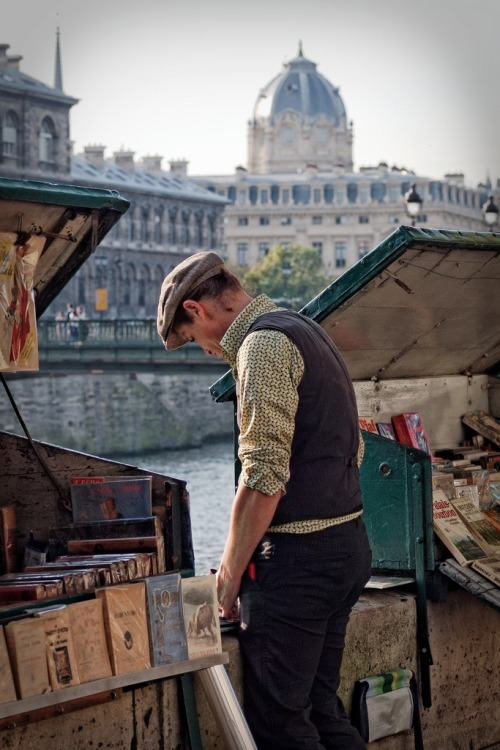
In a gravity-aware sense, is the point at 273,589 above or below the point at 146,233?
below

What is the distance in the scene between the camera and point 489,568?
422 cm

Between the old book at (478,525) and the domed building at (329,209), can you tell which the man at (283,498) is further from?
the domed building at (329,209)

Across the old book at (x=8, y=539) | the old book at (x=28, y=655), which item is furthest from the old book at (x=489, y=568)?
the old book at (x=28, y=655)

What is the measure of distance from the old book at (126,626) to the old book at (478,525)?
1.35m

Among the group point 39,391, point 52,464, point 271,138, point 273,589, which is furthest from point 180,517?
point 271,138

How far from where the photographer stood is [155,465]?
41.8m

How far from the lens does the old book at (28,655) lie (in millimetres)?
3062

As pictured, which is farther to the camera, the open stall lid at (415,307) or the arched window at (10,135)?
the arched window at (10,135)

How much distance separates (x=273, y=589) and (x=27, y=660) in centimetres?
51

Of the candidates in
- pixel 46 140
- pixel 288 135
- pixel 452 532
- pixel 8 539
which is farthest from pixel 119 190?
pixel 8 539

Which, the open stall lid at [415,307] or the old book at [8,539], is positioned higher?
the open stall lid at [415,307]

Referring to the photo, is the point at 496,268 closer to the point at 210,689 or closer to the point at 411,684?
the point at 411,684

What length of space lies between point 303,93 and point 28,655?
12727 centimetres

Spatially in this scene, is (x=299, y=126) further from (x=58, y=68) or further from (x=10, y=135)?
(x=10, y=135)
